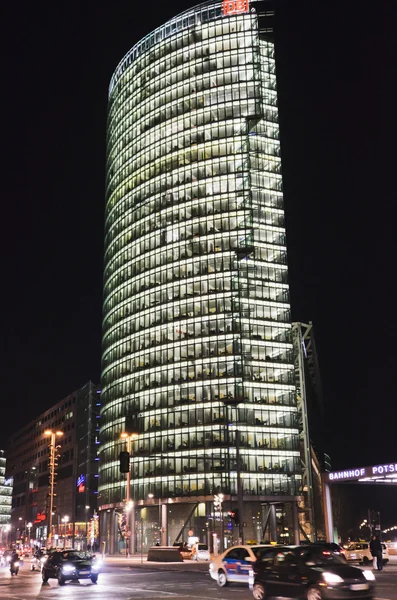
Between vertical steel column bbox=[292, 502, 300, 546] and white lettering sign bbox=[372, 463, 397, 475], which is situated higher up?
white lettering sign bbox=[372, 463, 397, 475]

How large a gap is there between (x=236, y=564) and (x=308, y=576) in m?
9.25

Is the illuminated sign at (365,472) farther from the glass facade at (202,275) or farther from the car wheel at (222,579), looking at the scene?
the glass facade at (202,275)

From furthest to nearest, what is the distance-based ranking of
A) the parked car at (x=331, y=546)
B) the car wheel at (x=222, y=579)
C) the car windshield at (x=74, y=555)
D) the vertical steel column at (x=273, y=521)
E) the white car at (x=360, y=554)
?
the vertical steel column at (x=273, y=521)
the white car at (x=360, y=554)
the car windshield at (x=74, y=555)
the car wheel at (x=222, y=579)
the parked car at (x=331, y=546)

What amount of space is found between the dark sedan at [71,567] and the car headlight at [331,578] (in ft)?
56.4

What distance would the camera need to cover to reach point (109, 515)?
106 metres

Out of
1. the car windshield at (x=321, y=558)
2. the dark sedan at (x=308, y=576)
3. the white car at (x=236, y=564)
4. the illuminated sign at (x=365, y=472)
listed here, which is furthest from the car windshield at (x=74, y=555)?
the illuminated sign at (x=365, y=472)

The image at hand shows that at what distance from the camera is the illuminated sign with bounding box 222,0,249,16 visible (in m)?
107

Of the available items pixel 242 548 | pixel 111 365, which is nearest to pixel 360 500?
pixel 111 365

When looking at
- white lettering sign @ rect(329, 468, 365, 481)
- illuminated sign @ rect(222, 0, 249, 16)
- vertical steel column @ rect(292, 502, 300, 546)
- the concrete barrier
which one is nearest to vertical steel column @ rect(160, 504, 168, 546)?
vertical steel column @ rect(292, 502, 300, 546)

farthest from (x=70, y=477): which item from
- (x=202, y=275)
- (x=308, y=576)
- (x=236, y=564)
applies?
(x=308, y=576)

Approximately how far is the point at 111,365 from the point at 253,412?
31.7 metres

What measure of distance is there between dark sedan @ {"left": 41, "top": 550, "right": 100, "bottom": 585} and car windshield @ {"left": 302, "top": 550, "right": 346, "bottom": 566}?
1600cm

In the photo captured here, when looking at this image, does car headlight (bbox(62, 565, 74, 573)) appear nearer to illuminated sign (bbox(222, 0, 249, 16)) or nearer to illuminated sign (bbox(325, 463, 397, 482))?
illuminated sign (bbox(325, 463, 397, 482))

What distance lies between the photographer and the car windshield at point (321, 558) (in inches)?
709
